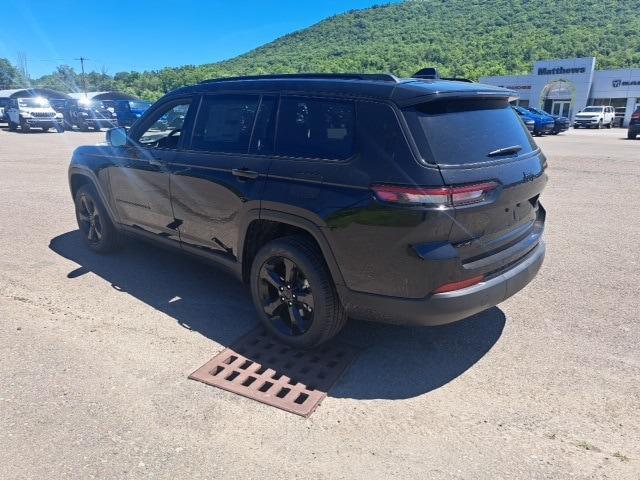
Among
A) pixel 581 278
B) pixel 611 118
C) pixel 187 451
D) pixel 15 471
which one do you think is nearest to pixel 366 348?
pixel 187 451

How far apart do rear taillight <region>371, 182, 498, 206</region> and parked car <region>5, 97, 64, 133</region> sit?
28.0 metres

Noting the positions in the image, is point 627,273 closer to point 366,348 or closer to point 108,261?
point 366,348

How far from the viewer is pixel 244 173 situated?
139 inches

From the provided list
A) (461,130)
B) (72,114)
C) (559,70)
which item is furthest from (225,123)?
(559,70)

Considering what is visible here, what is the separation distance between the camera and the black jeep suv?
9.17 feet

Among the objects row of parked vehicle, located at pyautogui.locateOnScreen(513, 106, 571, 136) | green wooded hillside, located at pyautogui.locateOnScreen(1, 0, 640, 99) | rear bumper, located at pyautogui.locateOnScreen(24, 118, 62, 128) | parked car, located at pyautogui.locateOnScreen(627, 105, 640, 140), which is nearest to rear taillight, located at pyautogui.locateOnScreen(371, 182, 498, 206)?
parked car, located at pyautogui.locateOnScreen(627, 105, 640, 140)

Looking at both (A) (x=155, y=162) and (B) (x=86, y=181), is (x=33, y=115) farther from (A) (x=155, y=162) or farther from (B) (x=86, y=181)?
(A) (x=155, y=162)

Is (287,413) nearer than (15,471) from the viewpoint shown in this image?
No

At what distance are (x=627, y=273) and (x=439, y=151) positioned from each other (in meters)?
3.18

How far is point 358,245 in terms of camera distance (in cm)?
293

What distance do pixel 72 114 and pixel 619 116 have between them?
43.6 m

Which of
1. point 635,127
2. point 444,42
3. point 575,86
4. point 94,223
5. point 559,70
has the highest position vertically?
point 444,42

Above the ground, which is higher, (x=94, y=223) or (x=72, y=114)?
(x=72, y=114)

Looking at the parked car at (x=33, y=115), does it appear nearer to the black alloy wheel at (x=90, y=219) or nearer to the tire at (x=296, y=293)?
the black alloy wheel at (x=90, y=219)
